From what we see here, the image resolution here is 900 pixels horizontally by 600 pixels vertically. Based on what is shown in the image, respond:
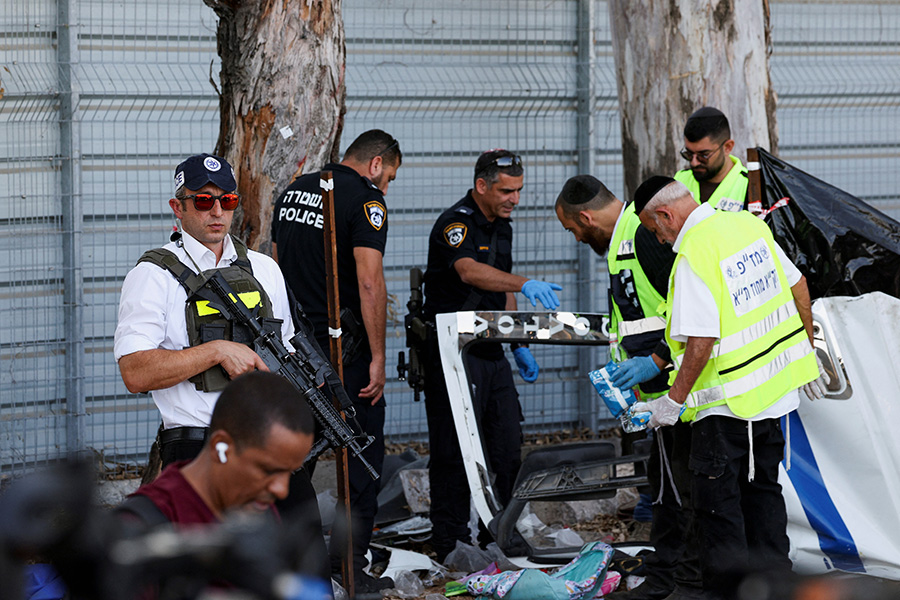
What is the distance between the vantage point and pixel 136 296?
3094 millimetres

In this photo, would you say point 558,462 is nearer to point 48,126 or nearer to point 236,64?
point 236,64

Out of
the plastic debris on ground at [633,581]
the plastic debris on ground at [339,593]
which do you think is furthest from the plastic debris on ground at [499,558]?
the plastic debris on ground at [339,593]

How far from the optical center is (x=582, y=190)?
460cm

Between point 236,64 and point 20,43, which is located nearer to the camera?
point 236,64

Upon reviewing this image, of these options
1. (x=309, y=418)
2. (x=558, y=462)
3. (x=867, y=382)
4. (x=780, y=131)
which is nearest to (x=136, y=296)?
(x=309, y=418)

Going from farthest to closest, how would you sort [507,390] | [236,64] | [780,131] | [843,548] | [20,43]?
1. [780,131]
2. [20,43]
3. [507,390]
4. [236,64]
5. [843,548]

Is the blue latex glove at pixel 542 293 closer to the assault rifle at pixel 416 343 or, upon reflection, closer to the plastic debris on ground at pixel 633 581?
the assault rifle at pixel 416 343

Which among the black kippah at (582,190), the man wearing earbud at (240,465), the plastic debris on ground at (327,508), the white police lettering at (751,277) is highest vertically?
the black kippah at (582,190)

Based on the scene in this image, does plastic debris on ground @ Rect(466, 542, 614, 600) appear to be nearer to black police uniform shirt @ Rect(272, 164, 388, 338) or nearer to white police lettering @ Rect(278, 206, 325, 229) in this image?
black police uniform shirt @ Rect(272, 164, 388, 338)

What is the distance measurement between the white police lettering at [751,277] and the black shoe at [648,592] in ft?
4.27

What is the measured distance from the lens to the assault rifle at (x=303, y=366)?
126 inches

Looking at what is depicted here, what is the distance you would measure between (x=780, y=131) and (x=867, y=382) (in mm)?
3733

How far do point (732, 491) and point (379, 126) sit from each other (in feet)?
12.8

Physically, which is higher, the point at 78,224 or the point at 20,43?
the point at 20,43
